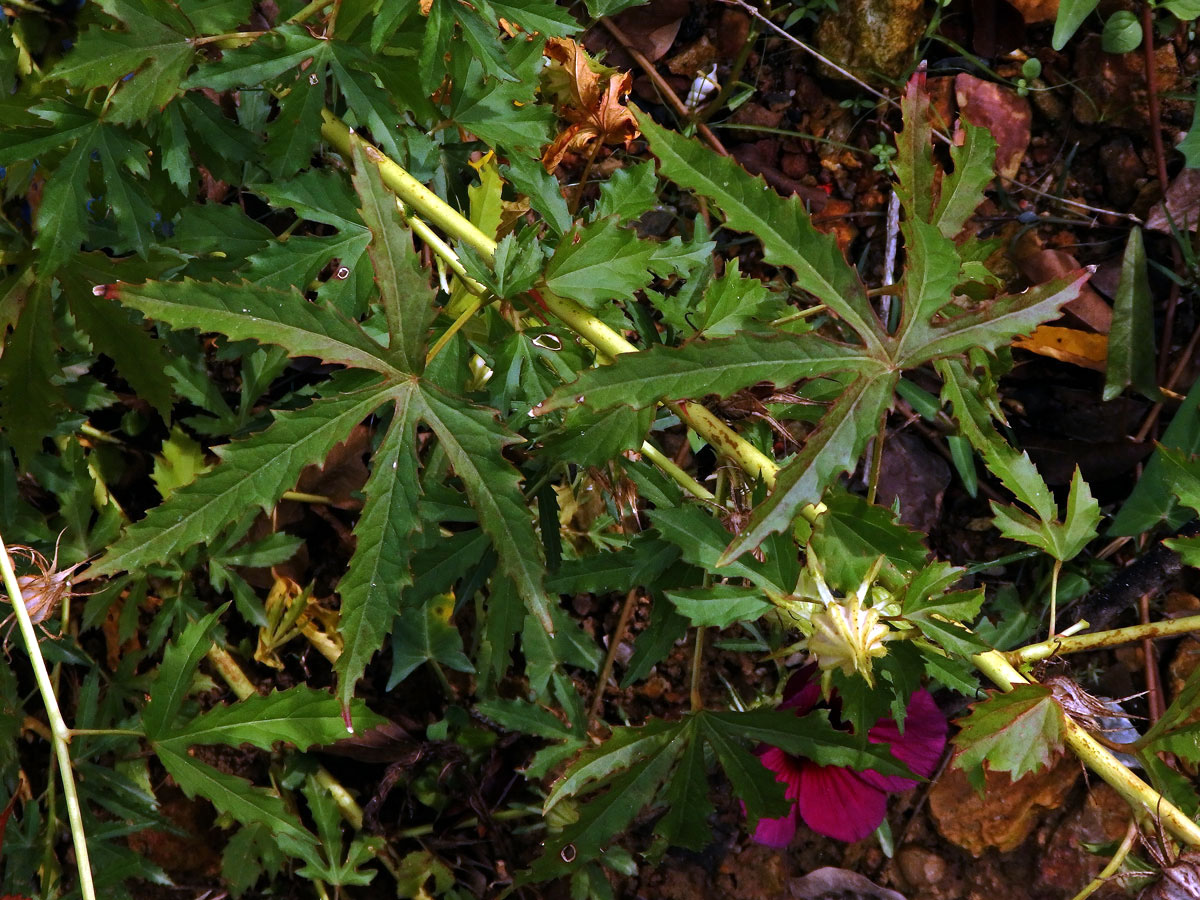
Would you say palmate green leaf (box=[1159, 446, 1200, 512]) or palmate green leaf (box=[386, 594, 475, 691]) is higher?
palmate green leaf (box=[1159, 446, 1200, 512])

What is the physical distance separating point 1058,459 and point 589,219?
1.02 metres

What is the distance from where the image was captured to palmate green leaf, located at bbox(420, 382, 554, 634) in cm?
82

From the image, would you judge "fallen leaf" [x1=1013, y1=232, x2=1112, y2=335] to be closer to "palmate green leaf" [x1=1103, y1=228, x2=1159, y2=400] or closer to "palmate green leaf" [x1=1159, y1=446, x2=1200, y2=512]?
"palmate green leaf" [x1=1103, y1=228, x2=1159, y2=400]

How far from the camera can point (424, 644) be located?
1.50 m

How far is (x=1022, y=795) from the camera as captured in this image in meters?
1.53

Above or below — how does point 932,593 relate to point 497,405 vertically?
below

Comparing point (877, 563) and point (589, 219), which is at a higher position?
point (589, 219)

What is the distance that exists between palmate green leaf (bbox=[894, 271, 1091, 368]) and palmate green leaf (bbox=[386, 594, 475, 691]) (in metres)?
0.96

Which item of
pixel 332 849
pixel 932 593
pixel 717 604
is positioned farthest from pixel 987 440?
pixel 332 849

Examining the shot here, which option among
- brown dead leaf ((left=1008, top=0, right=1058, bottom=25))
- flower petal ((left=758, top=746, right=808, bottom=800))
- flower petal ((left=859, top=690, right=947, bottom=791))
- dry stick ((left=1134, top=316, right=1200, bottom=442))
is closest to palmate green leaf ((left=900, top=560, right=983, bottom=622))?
flower petal ((left=859, top=690, right=947, bottom=791))

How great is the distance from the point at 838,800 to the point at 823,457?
634 millimetres

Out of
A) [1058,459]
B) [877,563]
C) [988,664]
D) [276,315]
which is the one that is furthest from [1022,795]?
[276,315]

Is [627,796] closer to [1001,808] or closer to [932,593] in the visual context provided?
[932,593]

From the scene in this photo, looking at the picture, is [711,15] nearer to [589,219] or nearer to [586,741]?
[589,219]
